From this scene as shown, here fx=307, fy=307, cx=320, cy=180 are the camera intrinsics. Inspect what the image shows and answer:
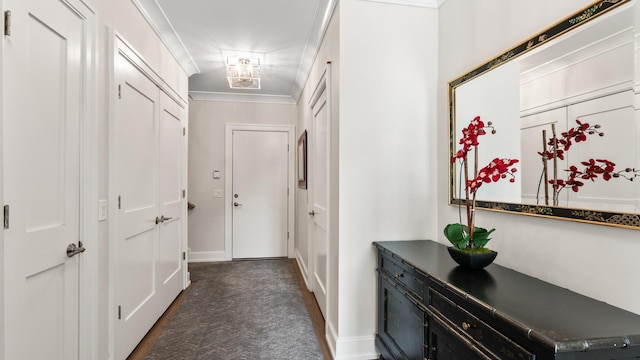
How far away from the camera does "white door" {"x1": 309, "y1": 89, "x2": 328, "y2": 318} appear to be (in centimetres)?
260

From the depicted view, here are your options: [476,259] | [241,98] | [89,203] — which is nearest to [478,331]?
[476,259]

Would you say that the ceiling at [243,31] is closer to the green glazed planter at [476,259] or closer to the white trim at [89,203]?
the white trim at [89,203]

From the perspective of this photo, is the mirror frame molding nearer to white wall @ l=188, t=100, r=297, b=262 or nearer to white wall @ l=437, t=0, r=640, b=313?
white wall @ l=437, t=0, r=640, b=313

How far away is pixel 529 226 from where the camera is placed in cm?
139

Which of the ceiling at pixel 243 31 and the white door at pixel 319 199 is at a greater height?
the ceiling at pixel 243 31

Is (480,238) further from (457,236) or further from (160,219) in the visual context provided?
(160,219)

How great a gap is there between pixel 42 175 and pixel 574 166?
2176 millimetres

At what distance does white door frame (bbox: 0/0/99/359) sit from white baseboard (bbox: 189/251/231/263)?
273 cm

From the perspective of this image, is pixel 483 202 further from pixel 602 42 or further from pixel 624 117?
pixel 602 42

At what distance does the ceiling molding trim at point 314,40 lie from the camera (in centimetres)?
225

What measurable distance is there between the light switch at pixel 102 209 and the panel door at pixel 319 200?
1.49 metres

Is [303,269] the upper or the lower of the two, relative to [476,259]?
lower

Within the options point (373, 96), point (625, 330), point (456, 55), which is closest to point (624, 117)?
point (625, 330)

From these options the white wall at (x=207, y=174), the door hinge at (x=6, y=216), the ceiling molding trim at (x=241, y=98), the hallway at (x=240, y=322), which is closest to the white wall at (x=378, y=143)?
the hallway at (x=240, y=322)
